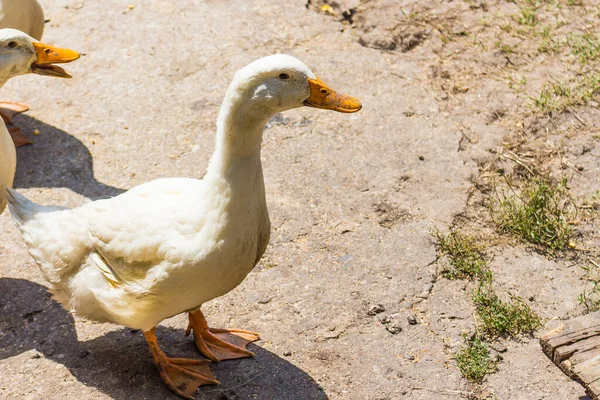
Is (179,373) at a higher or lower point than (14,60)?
A: lower

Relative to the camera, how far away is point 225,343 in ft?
14.4

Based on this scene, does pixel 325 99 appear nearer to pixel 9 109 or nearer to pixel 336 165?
pixel 336 165

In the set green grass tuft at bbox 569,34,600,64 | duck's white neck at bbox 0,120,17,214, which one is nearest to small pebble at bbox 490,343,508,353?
duck's white neck at bbox 0,120,17,214

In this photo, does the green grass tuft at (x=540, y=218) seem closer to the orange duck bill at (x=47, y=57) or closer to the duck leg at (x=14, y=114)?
the orange duck bill at (x=47, y=57)

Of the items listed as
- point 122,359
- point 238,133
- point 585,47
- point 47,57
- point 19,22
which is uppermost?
point 238,133

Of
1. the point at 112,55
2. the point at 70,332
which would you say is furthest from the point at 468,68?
the point at 70,332

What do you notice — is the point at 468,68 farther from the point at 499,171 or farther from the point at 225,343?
the point at 225,343

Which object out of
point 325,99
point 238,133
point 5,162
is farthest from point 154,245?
point 5,162

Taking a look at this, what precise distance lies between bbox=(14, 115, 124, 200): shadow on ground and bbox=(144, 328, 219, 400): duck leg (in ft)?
5.49

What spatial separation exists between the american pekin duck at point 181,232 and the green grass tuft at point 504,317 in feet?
4.76

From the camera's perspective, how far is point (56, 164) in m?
5.90

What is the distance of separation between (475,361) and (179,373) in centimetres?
159

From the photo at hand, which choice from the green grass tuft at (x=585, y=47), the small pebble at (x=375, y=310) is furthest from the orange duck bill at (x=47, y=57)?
the green grass tuft at (x=585, y=47)

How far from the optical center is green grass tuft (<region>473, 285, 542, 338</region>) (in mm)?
4488
